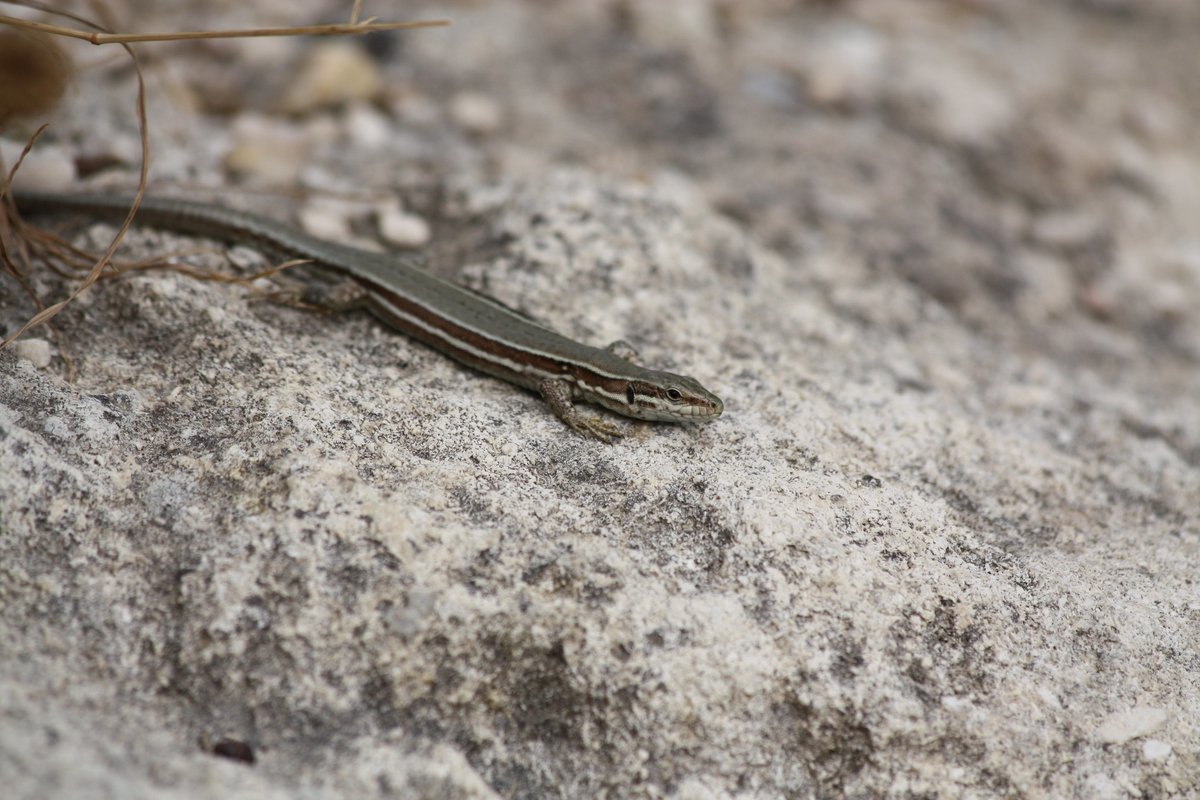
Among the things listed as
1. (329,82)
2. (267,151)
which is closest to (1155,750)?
(267,151)

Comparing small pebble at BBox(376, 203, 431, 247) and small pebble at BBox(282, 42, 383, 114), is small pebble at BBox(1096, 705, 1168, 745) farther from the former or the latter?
small pebble at BBox(282, 42, 383, 114)

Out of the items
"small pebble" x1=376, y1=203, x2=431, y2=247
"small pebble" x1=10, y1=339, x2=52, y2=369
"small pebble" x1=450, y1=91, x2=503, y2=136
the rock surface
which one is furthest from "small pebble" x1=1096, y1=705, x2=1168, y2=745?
"small pebble" x1=450, y1=91, x2=503, y2=136

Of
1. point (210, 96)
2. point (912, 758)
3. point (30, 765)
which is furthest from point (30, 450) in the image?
point (210, 96)

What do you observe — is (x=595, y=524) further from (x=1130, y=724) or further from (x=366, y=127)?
(x=366, y=127)

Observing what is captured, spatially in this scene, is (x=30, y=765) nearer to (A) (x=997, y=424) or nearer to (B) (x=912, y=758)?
(B) (x=912, y=758)

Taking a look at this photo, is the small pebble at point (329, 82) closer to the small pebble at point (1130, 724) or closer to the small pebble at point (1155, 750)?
the small pebble at point (1130, 724)

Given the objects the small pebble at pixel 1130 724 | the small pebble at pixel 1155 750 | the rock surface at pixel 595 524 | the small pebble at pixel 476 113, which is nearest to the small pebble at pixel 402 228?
the rock surface at pixel 595 524
